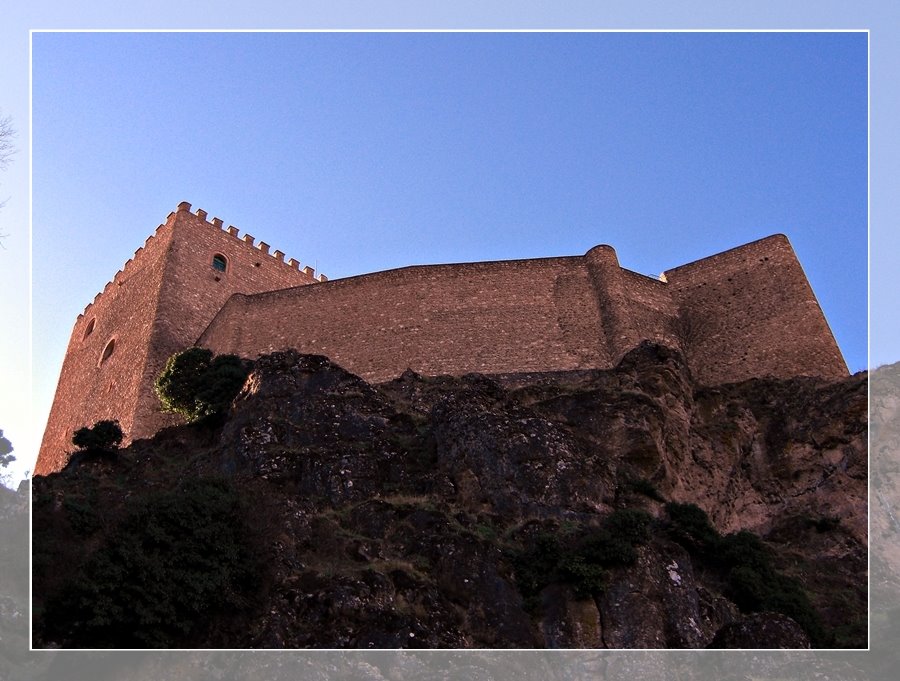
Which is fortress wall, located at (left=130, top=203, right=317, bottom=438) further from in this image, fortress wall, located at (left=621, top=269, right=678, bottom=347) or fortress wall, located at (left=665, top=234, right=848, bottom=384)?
fortress wall, located at (left=665, top=234, right=848, bottom=384)

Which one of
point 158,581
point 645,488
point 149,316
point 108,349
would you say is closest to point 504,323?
point 645,488

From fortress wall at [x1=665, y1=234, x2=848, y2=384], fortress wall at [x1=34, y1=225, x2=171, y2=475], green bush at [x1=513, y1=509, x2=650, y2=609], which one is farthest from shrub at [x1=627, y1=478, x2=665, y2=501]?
fortress wall at [x1=34, y1=225, x2=171, y2=475]

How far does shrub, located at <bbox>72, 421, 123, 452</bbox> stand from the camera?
2712 cm

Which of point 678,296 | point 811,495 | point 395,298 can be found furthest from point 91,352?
point 811,495

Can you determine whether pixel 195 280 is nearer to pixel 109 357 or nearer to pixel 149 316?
pixel 149 316

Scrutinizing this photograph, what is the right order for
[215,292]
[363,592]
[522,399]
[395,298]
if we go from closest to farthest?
1. [363,592]
2. [522,399]
3. [395,298]
4. [215,292]

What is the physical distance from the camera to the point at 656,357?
29156mm

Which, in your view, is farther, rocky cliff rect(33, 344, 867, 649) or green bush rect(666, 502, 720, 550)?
green bush rect(666, 502, 720, 550)

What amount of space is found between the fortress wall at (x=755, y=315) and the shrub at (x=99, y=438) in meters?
15.9

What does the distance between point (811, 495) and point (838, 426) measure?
2269 millimetres

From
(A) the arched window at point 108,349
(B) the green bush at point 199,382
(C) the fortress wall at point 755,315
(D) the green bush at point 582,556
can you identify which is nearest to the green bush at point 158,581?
(D) the green bush at point 582,556

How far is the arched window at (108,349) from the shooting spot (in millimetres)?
38844

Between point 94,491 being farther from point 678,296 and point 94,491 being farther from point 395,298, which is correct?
point 678,296

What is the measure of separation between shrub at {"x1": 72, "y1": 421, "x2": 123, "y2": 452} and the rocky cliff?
87cm
